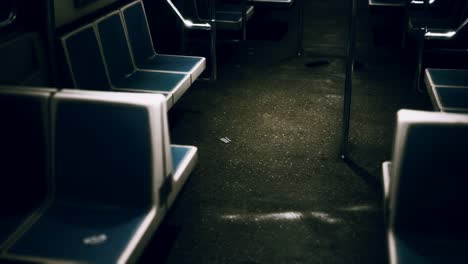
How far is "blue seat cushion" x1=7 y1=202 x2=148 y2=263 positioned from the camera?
229 cm

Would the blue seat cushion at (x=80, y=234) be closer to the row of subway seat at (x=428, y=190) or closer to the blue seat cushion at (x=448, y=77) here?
the row of subway seat at (x=428, y=190)

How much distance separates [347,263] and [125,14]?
9.71ft

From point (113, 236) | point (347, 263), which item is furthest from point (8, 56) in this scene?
point (347, 263)

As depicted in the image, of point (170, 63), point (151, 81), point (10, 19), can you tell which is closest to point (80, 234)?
point (10, 19)

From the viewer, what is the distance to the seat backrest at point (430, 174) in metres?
2.26

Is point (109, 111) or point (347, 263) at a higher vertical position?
point (109, 111)

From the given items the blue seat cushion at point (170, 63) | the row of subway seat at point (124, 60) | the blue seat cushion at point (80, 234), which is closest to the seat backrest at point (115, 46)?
the row of subway seat at point (124, 60)

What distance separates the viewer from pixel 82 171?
2.65 m

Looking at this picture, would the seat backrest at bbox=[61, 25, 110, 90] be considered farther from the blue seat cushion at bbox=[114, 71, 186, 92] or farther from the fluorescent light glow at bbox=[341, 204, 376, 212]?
the fluorescent light glow at bbox=[341, 204, 376, 212]

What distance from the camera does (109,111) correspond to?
2523 millimetres

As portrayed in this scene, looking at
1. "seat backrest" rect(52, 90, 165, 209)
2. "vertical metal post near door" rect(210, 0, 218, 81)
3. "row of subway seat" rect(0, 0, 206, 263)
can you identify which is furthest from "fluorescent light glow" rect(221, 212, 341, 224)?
"vertical metal post near door" rect(210, 0, 218, 81)

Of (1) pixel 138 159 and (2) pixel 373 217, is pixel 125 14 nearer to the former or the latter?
(1) pixel 138 159

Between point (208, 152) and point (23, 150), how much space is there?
191 centimetres

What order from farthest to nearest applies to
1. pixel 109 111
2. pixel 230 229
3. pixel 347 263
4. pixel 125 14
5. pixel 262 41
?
pixel 262 41 < pixel 125 14 < pixel 230 229 < pixel 347 263 < pixel 109 111
